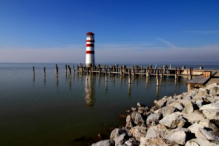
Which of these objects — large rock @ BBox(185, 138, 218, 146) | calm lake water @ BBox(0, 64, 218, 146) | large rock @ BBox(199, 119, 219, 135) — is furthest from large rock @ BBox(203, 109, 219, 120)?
calm lake water @ BBox(0, 64, 218, 146)

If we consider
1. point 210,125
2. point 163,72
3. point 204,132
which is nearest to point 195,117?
point 210,125

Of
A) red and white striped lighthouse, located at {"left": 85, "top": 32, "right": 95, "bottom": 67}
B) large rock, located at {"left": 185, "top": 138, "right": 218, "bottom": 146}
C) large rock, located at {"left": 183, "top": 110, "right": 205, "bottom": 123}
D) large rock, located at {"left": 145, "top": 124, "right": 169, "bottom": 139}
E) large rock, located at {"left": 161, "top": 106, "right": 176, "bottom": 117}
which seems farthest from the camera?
red and white striped lighthouse, located at {"left": 85, "top": 32, "right": 95, "bottom": 67}

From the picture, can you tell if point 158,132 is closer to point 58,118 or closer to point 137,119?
point 137,119

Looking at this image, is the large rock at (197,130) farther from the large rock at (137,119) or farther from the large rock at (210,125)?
the large rock at (137,119)

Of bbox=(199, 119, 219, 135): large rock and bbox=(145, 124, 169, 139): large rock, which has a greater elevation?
bbox=(199, 119, 219, 135): large rock

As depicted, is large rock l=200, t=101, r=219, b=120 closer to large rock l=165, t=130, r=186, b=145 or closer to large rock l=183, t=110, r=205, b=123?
large rock l=183, t=110, r=205, b=123

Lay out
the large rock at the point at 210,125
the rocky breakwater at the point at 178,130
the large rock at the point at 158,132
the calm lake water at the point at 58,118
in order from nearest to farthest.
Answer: the rocky breakwater at the point at 178,130 → the large rock at the point at 210,125 → the large rock at the point at 158,132 → the calm lake water at the point at 58,118

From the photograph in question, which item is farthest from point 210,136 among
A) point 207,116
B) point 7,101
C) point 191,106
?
point 7,101

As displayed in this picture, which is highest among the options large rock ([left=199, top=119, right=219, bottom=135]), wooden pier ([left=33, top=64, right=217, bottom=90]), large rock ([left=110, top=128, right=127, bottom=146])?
wooden pier ([left=33, top=64, right=217, bottom=90])

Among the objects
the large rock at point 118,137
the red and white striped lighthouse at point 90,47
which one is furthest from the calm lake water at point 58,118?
the red and white striped lighthouse at point 90,47

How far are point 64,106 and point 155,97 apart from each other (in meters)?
9.44

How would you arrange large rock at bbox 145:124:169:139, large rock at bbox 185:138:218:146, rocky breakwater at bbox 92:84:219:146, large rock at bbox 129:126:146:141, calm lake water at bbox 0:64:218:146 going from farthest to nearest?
calm lake water at bbox 0:64:218:146 → large rock at bbox 129:126:146:141 → large rock at bbox 145:124:169:139 → rocky breakwater at bbox 92:84:219:146 → large rock at bbox 185:138:218:146

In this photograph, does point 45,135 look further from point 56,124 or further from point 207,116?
point 207,116

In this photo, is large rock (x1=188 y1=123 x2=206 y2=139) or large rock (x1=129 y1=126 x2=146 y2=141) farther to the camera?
large rock (x1=129 y1=126 x2=146 y2=141)
